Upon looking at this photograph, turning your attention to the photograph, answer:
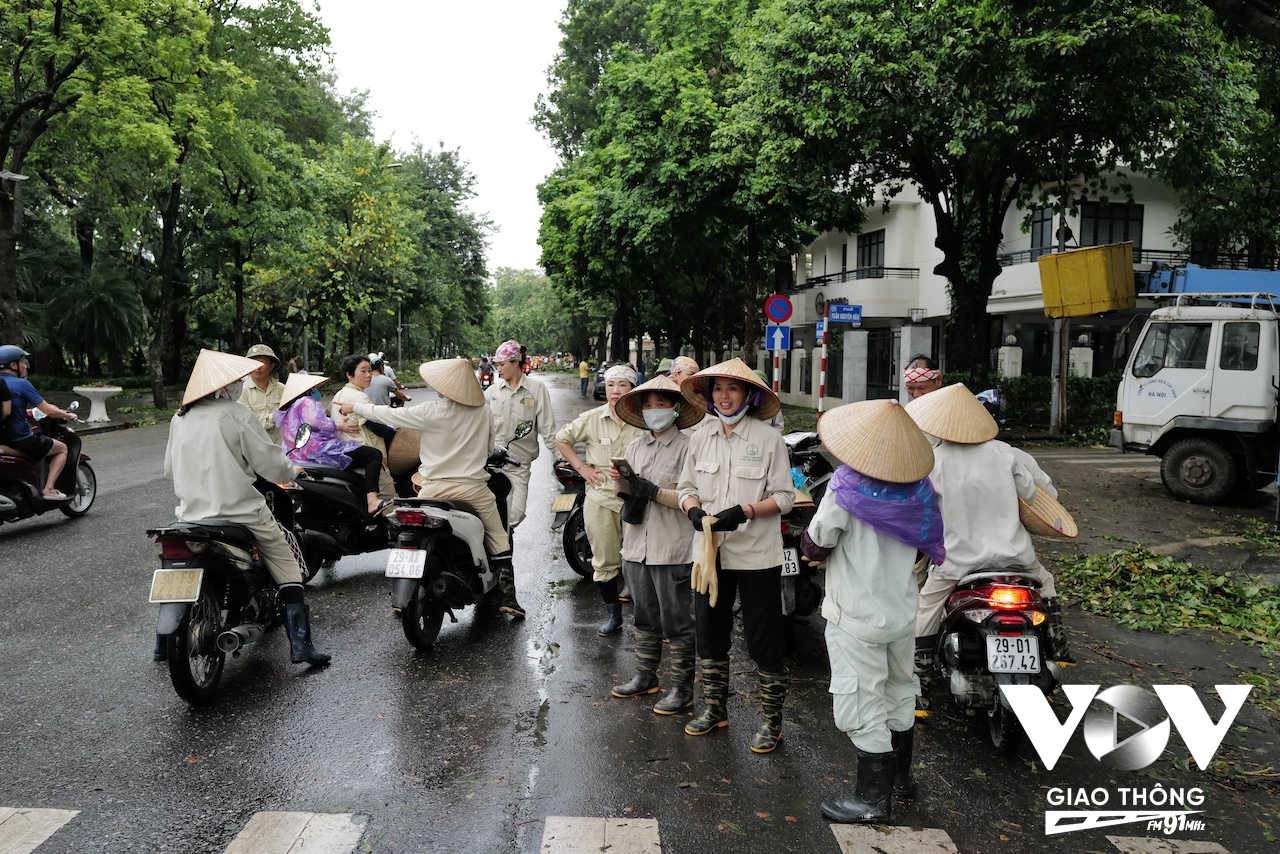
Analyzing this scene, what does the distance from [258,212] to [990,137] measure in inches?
942

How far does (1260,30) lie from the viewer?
262 inches

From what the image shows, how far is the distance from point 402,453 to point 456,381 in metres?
2.46

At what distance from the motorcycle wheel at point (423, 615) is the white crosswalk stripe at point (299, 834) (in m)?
1.94

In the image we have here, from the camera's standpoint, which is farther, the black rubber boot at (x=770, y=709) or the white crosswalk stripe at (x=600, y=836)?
the black rubber boot at (x=770, y=709)

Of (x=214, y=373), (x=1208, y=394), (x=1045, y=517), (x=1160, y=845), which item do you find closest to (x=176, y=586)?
(x=214, y=373)

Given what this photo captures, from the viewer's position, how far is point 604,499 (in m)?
6.18

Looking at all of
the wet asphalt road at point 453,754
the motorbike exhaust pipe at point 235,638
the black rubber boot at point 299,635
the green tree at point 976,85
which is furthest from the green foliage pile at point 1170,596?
the green tree at point 976,85

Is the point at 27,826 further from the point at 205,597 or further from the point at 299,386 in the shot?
the point at 299,386

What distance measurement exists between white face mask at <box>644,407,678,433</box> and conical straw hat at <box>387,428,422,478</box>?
3659 mm

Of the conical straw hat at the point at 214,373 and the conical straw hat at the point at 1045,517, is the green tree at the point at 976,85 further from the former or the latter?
the conical straw hat at the point at 214,373

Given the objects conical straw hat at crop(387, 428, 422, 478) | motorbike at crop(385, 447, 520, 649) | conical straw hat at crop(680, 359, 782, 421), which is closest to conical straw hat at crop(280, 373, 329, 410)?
conical straw hat at crop(387, 428, 422, 478)

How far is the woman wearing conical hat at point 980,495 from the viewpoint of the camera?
4.50 metres

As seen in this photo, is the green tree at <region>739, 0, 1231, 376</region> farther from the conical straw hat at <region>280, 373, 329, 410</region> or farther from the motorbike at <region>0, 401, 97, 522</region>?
the motorbike at <region>0, 401, 97, 522</region>

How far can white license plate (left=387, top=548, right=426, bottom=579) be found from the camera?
18.0 feet
